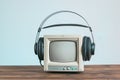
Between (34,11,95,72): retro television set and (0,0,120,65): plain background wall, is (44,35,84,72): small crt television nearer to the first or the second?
(34,11,95,72): retro television set

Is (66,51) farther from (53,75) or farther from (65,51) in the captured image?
(53,75)

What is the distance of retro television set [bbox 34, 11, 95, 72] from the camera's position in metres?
1.20

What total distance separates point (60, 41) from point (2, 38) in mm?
1046

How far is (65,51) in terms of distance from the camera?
4.00ft

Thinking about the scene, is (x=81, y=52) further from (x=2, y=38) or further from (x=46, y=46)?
(x=2, y=38)

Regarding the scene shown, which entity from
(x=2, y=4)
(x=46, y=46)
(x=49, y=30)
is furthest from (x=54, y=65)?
(x=2, y=4)

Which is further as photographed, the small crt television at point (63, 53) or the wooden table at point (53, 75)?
the small crt television at point (63, 53)

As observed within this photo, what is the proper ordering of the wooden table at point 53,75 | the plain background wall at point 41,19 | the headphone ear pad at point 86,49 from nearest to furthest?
the wooden table at point 53,75, the headphone ear pad at point 86,49, the plain background wall at point 41,19

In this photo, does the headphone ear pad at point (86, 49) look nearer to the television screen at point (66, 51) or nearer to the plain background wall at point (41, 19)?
the television screen at point (66, 51)

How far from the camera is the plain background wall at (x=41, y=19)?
2.11 metres

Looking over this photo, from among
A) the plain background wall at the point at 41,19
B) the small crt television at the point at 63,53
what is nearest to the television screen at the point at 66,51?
the small crt television at the point at 63,53

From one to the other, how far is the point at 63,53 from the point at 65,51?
0.04ft

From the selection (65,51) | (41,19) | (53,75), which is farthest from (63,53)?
(41,19)

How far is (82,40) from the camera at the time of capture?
47.6 inches
